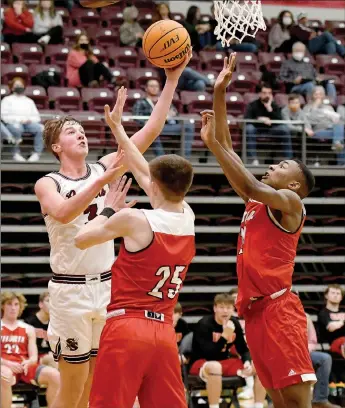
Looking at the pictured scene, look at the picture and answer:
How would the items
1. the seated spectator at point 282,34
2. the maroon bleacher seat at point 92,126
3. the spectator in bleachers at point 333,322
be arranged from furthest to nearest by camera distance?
the seated spectator at point 282,34 < the maroon bleacher seat at point 92,126 < the spectator in bleachers at point 333,322

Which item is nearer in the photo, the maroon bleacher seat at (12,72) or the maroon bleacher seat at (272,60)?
the maroon bleacher seat at (12,72)

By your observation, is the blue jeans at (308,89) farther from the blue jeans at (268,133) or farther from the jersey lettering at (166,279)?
the jersey lettering at (166,279)

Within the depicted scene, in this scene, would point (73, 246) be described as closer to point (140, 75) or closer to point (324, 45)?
point (140, 75)

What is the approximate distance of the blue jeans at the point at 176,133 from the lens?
12.5 metres

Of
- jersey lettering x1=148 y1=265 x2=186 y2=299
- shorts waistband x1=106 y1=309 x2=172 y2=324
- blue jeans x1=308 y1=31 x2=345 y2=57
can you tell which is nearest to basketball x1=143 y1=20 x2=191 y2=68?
jersey lettering x1=148 y1=265 x2=186 y2=299

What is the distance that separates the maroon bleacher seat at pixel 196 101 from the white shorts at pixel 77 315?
7.99 m

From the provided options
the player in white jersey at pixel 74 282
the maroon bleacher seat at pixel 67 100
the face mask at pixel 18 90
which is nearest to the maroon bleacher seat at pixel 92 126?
the maroon bleacher seat at pixel 67 100

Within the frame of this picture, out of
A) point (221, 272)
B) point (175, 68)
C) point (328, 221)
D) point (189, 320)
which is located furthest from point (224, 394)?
point (175, 68)

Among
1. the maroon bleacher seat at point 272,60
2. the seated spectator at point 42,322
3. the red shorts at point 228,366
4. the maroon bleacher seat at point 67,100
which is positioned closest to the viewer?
the red shorts at point 228,366

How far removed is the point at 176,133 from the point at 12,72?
9.52 ft

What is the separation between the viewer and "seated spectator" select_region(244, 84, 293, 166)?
42.6ft

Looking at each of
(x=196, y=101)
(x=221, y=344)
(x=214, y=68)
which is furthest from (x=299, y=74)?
(x=221, y=344)

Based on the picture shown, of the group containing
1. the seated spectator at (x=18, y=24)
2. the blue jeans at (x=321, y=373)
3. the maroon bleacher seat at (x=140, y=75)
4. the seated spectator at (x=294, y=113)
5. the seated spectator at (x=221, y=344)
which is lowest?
the blue jeans at (x=321, y=373)

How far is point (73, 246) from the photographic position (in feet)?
19.5
